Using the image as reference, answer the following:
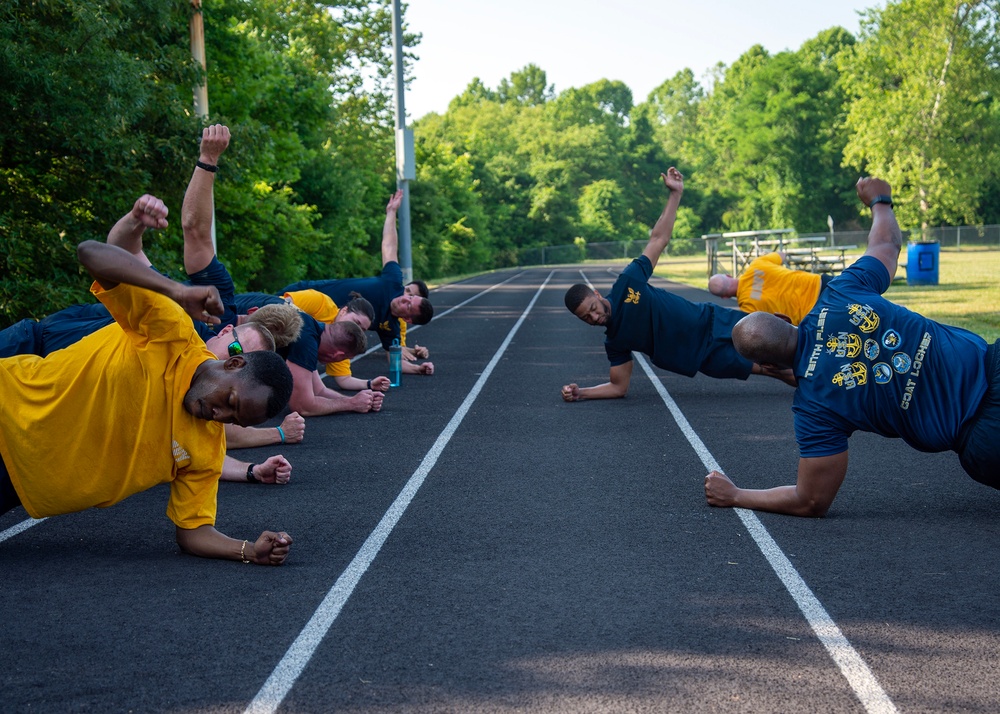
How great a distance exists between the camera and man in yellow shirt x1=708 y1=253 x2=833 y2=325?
9977mm

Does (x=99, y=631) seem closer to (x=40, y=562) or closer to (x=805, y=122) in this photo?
(x=40, y=562)

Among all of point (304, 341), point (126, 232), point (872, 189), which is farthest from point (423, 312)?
point (126, 232)

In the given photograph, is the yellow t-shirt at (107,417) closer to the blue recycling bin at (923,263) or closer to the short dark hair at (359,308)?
the short dark hair at (359,308)

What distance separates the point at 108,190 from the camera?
47.4 ft

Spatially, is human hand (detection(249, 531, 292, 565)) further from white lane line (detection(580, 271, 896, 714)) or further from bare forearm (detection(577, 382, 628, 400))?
bare forearm (detection(577, 382, 628, 400))

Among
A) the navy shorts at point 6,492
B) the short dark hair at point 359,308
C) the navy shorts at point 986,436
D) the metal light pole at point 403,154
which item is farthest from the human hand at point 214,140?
the metal light pole at point 403,154

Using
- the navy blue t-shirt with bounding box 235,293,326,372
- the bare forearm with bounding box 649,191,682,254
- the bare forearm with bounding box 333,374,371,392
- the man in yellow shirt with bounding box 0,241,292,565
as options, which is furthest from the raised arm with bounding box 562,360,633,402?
the man in yellow shirt with bounding box 0,241,292,565

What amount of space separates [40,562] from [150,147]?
1067 cm

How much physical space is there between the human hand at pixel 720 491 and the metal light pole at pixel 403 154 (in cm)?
1741

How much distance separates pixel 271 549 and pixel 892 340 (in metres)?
3.39

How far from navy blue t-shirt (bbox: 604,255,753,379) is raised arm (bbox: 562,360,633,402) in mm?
974


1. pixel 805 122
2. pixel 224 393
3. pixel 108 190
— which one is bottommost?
pixel 224 393

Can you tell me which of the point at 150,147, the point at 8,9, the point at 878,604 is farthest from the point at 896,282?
the point at 878,604

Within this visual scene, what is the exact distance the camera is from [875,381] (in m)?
5.53
